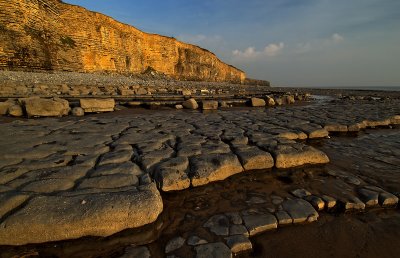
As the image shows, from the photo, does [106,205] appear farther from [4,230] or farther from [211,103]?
[211,103]

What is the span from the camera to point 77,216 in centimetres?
172

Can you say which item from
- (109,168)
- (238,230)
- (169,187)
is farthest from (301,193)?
(109,168)

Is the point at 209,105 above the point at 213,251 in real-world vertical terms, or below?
above

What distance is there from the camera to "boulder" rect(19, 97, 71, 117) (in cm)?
566

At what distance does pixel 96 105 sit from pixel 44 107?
1.40 m

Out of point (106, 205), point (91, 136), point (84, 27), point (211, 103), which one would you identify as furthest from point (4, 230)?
point (84, 27)

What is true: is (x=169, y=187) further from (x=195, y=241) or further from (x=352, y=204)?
(x=352, y=204)

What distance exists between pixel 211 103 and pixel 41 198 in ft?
24.3

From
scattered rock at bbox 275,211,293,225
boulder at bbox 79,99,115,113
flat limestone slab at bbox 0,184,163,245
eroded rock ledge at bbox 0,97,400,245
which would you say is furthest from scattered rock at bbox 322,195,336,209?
boulder at bbox 79,99,115,113

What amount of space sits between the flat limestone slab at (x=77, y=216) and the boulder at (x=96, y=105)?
5.48 metres

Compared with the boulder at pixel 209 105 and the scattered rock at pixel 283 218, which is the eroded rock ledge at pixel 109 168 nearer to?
the scattered rock at pixel 283 218

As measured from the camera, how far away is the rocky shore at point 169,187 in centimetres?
169

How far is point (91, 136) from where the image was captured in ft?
12.2

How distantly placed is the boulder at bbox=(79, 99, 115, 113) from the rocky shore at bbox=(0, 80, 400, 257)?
2844 mm
